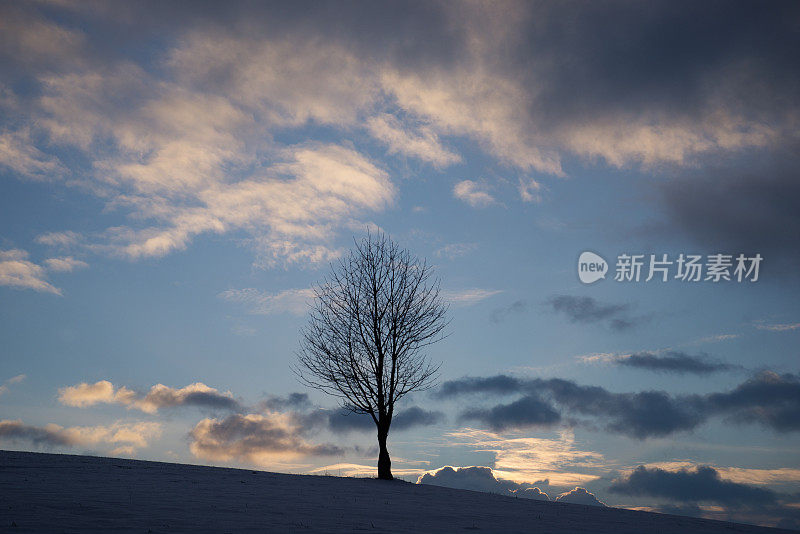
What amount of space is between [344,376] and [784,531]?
20723mm

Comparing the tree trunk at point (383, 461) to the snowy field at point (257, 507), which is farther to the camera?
the tree trunk at point (383, 461)

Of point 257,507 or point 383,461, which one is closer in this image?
point 257,507

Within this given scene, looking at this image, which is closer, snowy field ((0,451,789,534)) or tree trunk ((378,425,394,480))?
snowy field ((0,451,789,534))

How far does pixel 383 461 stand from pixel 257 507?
1469 centimetres

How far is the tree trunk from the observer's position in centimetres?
3048

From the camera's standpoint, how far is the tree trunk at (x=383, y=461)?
3048cm

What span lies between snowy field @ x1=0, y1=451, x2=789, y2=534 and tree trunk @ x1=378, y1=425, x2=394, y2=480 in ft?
7.48

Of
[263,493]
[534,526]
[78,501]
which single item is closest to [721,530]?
[534,526]

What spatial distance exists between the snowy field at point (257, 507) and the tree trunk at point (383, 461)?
7.48 ft

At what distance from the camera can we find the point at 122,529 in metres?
12.1

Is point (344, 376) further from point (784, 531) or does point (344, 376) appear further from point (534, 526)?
point (784, 531)

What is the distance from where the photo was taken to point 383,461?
30.7m

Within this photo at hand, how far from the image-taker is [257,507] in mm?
16703

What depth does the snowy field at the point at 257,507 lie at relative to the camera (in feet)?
43.8
